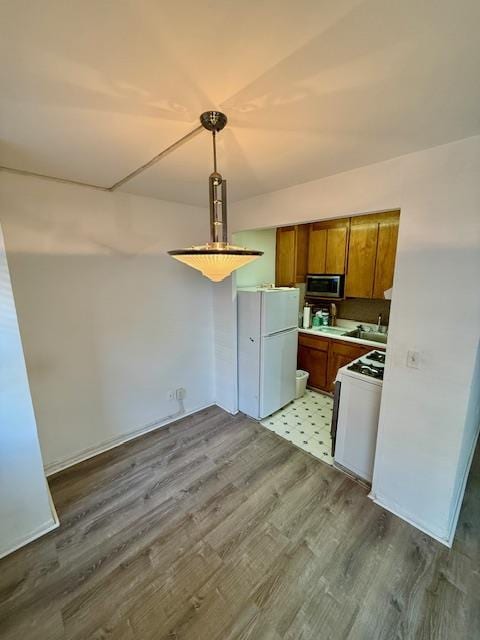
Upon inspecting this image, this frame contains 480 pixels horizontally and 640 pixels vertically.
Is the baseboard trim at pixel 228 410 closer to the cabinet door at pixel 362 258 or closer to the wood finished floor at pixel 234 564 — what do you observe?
the wood finished floor at pixel 234 564

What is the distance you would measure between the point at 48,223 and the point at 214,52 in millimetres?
1808

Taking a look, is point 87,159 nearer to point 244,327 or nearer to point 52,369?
→ point 52,369

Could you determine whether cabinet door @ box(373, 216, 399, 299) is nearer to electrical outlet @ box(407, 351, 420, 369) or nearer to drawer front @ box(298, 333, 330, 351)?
drawer front @ box(298, 333, 330, 351)

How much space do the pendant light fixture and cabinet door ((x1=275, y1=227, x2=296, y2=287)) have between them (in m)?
2.55

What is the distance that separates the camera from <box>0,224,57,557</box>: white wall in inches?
60.6

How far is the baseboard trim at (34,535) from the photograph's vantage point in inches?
64.8

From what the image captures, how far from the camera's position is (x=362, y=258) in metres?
3.25

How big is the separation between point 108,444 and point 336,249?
3.45m

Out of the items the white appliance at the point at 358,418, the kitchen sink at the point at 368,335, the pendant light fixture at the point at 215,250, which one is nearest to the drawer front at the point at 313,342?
the kitchen sink at the point at 368,335

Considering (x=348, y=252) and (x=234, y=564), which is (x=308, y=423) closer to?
(x=234, y=564)

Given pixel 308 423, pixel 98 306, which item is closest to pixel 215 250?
pixel 98 306

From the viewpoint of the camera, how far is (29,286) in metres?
1.97

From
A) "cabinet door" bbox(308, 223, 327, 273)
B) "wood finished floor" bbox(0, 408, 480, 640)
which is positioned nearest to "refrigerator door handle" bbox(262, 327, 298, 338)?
"cabinet door" bbox(308, 223, 327, 273)

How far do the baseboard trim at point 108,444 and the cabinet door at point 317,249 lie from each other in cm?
245
